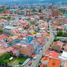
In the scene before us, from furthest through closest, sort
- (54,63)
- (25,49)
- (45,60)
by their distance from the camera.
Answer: (25,49), (45,60), (54,63)

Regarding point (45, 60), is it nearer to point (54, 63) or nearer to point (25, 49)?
point (54, 63)

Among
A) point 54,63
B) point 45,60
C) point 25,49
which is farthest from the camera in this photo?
point 25,49

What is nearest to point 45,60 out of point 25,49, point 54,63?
point 54,63

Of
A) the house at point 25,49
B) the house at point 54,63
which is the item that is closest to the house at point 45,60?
the house at point 54,63

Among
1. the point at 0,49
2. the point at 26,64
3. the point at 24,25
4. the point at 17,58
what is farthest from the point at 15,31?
the point at 26,64

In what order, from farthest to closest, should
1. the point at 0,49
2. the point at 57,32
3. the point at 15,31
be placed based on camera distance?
the point at 15,31, the point at 57,32, the point at 0,49

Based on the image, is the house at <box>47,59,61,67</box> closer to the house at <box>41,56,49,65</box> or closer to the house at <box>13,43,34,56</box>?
the house at <box>41,56,49,65</box>

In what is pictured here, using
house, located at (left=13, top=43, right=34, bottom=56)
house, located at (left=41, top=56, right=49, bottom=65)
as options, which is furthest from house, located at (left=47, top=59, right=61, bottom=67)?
house, located at (left=13, top=43, right=34, bottom=56)

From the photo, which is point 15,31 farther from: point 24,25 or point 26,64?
point 26,64

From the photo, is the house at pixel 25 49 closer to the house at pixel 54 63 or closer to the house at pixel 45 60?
the house at pixel 45 60

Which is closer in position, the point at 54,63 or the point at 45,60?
the point at 54,63

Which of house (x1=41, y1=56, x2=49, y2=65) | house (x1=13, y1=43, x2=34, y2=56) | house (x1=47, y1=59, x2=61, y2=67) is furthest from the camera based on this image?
house (x1=13, y1=43, x2=34, y2=56)
